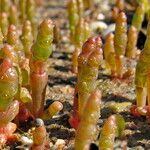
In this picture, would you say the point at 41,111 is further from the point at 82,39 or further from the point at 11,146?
the point at 82,39

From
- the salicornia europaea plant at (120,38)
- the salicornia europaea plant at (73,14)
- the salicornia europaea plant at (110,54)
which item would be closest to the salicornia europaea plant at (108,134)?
the salicornia europaea plant at (120,38)

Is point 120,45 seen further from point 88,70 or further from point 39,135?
point 39,135

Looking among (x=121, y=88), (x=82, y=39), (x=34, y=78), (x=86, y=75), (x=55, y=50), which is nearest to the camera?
(x=86, y=75)

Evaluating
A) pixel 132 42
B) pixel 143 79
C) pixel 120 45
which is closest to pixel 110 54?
pixel 120 45

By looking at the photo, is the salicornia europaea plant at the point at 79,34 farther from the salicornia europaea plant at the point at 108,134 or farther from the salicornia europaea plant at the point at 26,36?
the salicornia europaea plant at the point at 108,134

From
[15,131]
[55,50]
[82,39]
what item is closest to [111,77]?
[82,39]
